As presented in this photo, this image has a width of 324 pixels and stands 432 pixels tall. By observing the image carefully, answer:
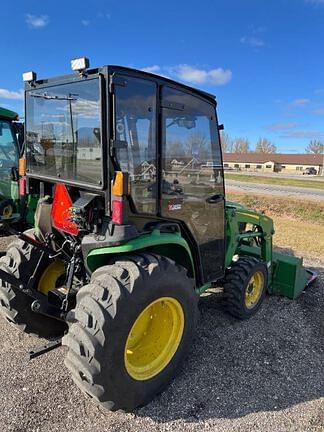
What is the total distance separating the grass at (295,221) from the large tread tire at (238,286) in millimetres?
3795

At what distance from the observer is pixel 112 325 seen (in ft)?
8.03

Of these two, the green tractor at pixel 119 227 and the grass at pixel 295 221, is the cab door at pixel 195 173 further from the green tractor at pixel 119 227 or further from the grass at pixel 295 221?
the grass at pixel 295 221

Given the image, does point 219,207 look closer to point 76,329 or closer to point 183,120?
point 183,120

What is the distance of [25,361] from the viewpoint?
3359 mm

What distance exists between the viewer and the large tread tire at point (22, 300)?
11.1 ft

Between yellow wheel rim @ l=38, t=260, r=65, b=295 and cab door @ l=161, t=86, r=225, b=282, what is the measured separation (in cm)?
146

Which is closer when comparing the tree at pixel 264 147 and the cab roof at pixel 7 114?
the cab roof at pixel 7 114

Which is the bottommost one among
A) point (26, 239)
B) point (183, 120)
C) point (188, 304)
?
point (188, 304)

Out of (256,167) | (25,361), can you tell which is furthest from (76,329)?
(256,167)

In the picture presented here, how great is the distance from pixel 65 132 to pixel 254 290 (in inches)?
117

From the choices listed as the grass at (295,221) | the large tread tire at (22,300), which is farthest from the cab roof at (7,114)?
the grass at (295,221)

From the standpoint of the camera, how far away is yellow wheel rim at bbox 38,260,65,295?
12.4 ft

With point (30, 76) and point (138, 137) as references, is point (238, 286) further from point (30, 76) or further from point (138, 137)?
point (30, 76)

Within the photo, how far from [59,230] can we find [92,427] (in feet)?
5.47
